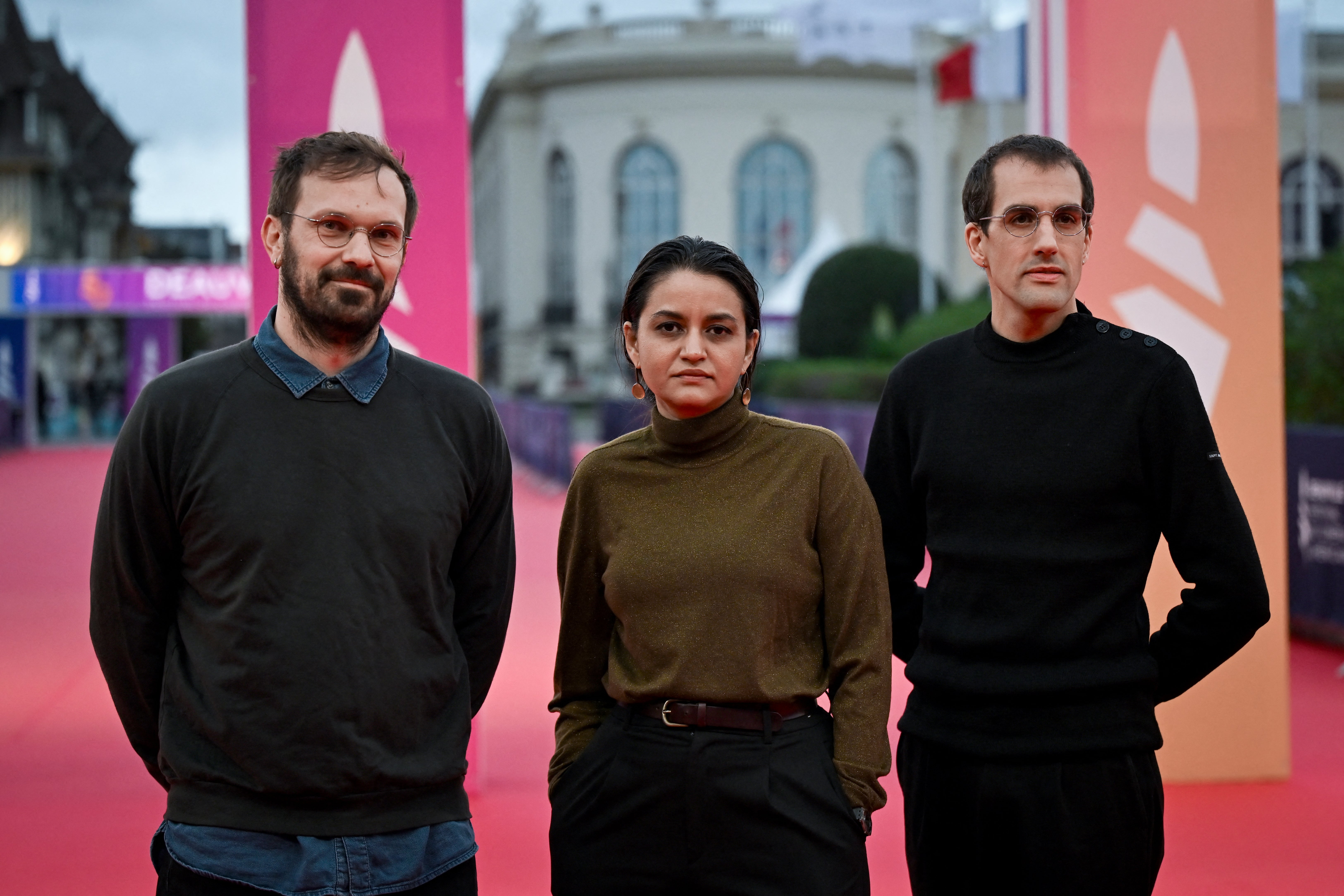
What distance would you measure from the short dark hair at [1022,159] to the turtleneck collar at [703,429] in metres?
0.68

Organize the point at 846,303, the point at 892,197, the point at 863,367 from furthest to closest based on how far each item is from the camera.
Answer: the point at 892,197, the point at 846,303, the point at 863,367

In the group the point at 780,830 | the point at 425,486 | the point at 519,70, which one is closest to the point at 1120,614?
the point at 780,830

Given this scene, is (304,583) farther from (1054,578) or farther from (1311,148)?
(1311,148)

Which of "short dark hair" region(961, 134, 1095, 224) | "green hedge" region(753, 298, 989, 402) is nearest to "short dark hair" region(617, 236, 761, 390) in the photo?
"short dark hair" region(961, 134, 1095, 224)

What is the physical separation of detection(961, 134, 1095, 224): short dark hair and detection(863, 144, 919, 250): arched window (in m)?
45.8

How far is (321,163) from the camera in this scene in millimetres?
2365

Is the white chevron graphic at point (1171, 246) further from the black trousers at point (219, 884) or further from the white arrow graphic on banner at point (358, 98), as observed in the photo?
the black trousers at point (219, 884)

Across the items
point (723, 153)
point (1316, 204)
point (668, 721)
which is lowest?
point (668, 721)

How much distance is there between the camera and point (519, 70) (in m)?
49.6

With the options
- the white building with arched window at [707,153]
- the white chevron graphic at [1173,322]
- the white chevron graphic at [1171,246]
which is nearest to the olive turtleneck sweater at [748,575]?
the white chevron graphic at [1173,322]

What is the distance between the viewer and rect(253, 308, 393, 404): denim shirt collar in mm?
2330

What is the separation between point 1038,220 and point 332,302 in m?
1.38

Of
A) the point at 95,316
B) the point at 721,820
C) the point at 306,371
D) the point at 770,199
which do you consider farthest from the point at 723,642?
the point at 770,199

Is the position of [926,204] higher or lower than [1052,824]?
higher
